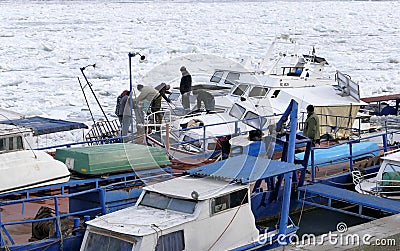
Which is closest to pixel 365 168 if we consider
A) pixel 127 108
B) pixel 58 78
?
pixel 127 108

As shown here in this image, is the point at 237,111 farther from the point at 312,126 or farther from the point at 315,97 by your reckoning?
the point at 315,97

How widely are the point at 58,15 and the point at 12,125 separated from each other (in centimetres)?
4940

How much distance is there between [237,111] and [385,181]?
2.90 m

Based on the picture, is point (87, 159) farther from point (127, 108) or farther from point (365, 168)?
point (365, 168)

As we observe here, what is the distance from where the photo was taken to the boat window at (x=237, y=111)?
1132 centimetres

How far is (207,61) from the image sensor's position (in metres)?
8.14

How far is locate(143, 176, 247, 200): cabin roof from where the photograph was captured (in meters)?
7.60

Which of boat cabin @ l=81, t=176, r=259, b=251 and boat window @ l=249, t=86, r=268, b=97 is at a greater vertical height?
boat window @ l=249, t=86, r=268, b=97

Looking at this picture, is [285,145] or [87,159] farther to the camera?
[285,145]

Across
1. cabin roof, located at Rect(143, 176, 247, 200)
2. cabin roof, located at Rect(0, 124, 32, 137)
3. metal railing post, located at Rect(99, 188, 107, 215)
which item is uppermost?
cabin roof, located at Rect(0, 124, 32, 137)

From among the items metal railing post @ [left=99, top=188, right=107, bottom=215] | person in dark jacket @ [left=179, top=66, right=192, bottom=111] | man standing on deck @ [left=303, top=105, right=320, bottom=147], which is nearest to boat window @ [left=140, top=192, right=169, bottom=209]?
metal railing post @ [left=99, top=188, right=107, bottom=215]

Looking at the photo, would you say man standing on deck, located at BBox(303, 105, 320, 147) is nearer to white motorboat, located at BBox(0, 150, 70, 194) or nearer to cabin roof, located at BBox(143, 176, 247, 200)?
cabin roof, located at BBox(143, 176, 247, 200)

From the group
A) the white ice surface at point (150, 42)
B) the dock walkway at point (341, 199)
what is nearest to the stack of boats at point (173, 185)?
the dock walkway at point (341, 199)

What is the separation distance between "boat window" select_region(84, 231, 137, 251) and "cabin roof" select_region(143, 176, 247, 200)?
2.91ft
